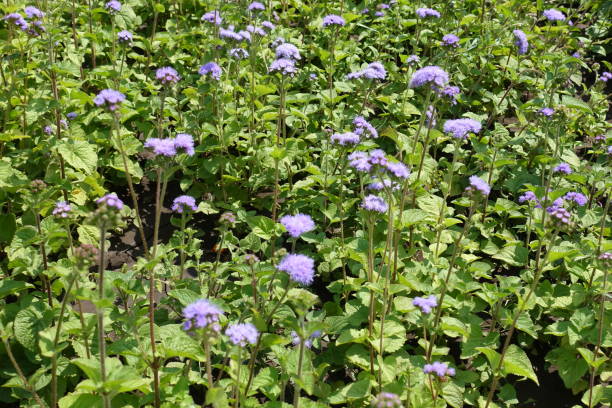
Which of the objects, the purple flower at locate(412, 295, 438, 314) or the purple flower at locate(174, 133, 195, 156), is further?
the purple flower at locate(412, 295, 438, 314)

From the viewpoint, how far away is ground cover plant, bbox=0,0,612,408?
3018 mm

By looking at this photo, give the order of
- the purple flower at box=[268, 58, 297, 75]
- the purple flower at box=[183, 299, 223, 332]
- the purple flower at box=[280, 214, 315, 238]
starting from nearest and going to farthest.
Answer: the purple flower at box=[183, 299, 223, 332] → the purple flower at box=[280, 214, 315, 238] → the purple flower at box=[268, 58, 297, 75]

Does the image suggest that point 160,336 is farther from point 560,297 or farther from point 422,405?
point 560,297

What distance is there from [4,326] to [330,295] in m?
2.09

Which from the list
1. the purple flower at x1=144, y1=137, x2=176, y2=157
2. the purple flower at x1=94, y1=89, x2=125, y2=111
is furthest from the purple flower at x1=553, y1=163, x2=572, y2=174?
the purple flower at x1=94, y1=89, x2=125, y2=111

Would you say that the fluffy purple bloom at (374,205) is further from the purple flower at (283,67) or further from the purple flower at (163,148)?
the purple flower at (283,67)

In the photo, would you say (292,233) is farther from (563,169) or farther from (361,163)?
(563,169)

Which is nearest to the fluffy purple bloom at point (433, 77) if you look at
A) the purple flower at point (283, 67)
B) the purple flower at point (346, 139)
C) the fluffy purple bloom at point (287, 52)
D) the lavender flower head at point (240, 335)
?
the purple flower at point (346, 139)

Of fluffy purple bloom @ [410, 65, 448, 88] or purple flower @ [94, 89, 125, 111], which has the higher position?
fluffy purple bloom @ [410, 65, 448, 88]

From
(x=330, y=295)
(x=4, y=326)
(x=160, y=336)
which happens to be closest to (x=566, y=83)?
(x=330, y=295)

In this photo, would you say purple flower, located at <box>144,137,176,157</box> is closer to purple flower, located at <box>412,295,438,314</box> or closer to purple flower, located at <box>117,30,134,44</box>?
purple flower, located at <box>412,295,438,314</box>

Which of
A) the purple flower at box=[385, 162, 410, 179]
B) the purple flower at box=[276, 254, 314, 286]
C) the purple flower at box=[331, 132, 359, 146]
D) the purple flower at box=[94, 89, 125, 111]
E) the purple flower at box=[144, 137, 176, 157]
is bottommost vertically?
the purple flower at box=[276, 254, 314, 286]

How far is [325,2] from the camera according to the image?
716cm

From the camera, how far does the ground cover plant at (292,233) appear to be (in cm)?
302
